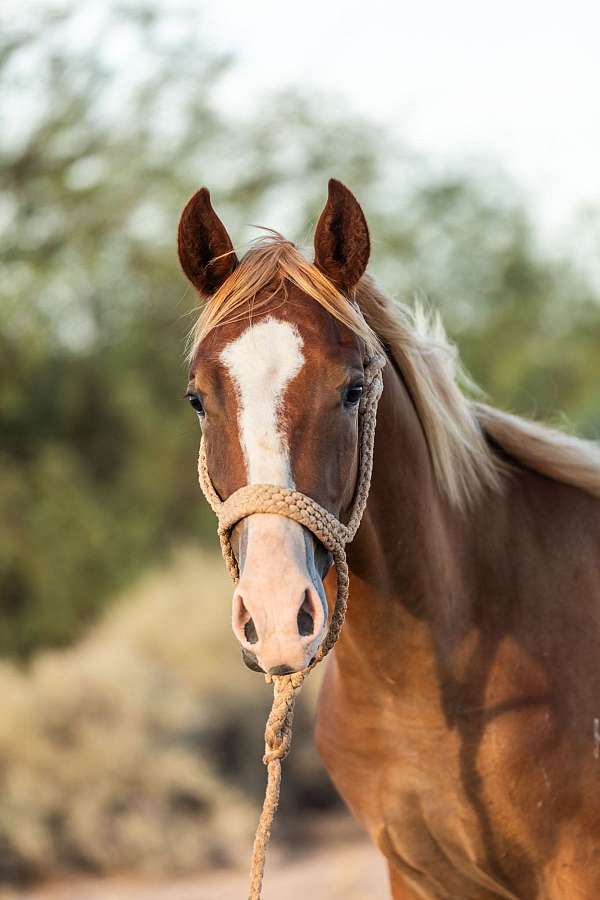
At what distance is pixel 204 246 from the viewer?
213 cm

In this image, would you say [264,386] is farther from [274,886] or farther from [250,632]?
[274,886]

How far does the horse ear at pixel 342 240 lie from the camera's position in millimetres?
2057

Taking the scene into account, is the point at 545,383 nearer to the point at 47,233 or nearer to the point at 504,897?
the point at 47,233

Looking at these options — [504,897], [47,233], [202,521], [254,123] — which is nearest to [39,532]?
[202,521]

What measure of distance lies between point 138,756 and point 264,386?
4.27m

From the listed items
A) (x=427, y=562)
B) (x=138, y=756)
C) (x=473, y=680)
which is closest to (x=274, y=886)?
(x=138, y=756)

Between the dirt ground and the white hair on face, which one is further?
the dirt ground

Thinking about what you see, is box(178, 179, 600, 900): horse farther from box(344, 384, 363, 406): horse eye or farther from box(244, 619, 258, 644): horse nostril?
box(244, 619, 258, 644): horse nostril

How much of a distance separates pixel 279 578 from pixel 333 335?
495mm

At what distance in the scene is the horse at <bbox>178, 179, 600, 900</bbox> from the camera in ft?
6.30

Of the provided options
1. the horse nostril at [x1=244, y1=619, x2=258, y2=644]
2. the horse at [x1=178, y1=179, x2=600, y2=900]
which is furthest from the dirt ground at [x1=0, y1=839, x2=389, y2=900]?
the horse nostril at [x1=244, y1=619, x2=258, y2=644]

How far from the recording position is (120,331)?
9773 millimetres

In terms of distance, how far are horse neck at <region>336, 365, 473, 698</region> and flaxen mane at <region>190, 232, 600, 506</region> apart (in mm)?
50

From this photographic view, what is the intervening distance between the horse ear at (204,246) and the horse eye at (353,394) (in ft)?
1.26
